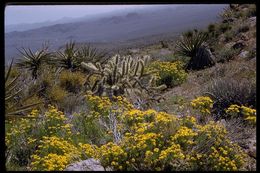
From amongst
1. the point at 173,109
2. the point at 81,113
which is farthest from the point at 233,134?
the point at 81,113

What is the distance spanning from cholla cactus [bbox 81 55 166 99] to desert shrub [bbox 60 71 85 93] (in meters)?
1.24

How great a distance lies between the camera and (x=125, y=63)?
27.5ft

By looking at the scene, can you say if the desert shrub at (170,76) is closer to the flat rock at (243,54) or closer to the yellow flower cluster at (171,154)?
the flat rock at (243,54)

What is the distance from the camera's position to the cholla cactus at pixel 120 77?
26.6 feet

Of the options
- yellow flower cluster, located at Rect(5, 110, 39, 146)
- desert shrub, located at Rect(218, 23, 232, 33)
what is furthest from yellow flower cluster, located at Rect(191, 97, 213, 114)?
desert shrub, located at Rect(218, 23, 232, 33)

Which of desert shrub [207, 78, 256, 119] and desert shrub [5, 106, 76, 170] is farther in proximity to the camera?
desert shrub [5, 106, 76, 170]

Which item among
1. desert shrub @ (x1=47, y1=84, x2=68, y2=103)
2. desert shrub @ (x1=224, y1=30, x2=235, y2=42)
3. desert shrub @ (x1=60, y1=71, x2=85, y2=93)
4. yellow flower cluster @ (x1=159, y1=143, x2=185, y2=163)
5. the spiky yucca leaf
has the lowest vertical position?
yellow flower cluster @ (x1=159, y1=143, x2=185, y2=163)

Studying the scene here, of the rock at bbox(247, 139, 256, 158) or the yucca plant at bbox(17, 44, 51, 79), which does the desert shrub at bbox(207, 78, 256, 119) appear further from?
the yucca plant at bbox(17, 44, 51, 79)

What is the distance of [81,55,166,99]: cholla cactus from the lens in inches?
319

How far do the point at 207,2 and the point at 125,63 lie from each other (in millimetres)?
5149

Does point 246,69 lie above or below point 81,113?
above

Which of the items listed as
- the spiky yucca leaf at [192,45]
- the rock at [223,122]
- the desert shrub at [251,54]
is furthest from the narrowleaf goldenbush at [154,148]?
the spiky yucca leaf at [192,45]

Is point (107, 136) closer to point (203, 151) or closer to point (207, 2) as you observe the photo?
point (203, 151)

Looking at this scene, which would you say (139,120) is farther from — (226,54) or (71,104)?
(226,54)
